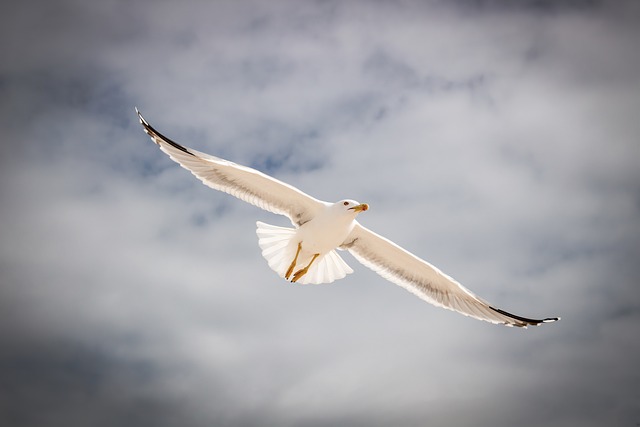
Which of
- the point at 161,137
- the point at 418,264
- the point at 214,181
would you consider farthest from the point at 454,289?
the point at 161,137

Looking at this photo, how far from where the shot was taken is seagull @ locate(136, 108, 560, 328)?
862 centimetres

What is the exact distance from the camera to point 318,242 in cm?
887

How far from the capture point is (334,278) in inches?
368

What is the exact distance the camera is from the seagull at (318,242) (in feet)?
28.3

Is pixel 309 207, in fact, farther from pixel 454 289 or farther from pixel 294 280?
pixel 454 289

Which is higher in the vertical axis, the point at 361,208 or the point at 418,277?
the point at 361,208

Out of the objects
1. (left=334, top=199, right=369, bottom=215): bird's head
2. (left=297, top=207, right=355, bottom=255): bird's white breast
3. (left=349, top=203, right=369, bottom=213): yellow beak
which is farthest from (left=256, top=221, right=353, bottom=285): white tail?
(left=349, top=203, right=369, bottom=213): yellow beak

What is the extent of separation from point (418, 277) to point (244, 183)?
289 centimetres

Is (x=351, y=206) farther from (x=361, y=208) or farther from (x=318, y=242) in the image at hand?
(x=318, y=242)

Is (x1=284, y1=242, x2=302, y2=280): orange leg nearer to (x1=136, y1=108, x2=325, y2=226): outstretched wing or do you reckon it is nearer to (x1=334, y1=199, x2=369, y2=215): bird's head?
(x1=136, y1=108, x2=325, y2=226): outstretched wing

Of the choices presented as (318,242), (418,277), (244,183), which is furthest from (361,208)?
(418,277)

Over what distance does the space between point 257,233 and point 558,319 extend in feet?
13.3

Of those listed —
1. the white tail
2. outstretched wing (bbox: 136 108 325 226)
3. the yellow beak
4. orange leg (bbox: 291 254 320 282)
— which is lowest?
orange leg (bbox: 291 254 320 282)

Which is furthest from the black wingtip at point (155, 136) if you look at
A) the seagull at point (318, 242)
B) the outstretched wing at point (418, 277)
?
the outstretched wing at point (418, 277)
